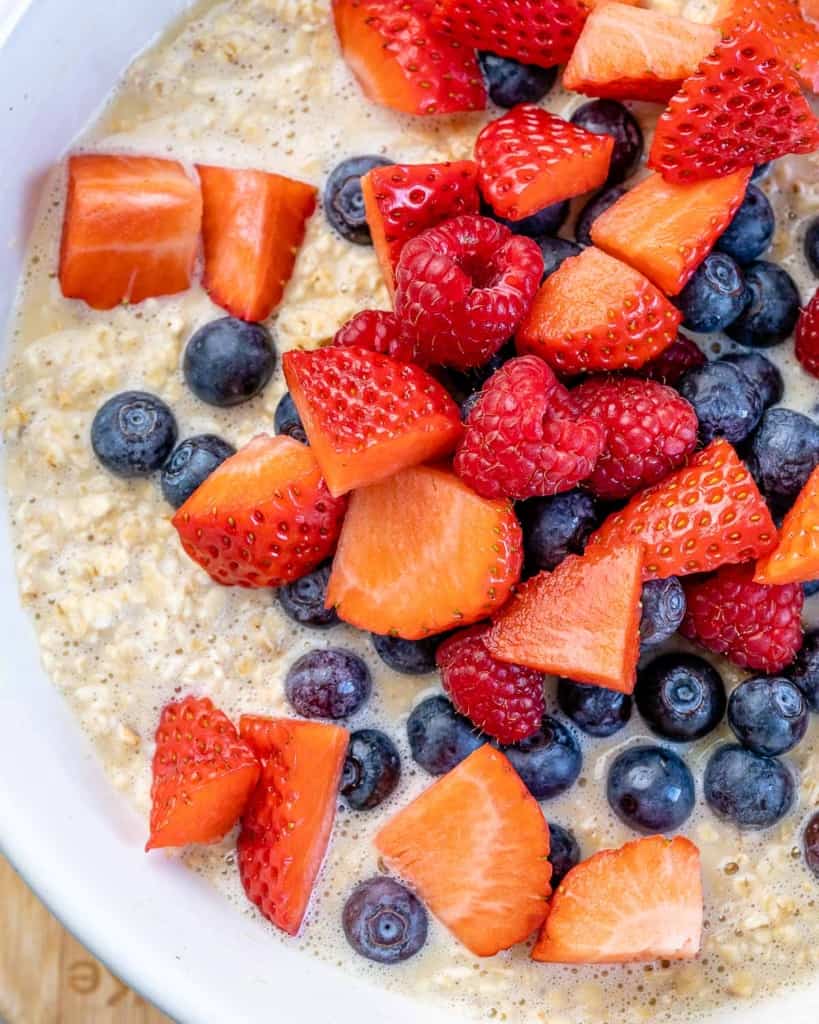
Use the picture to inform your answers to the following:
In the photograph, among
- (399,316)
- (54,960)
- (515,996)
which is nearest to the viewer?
(399,316)

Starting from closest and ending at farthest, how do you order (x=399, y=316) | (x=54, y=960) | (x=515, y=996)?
(x=399, y=316), (x=515, y=996), (x=54, y=960)

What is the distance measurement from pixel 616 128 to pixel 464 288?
0.37 metres

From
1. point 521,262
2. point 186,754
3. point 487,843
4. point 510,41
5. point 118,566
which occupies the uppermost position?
point 510,41

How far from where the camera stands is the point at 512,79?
1.72 metres

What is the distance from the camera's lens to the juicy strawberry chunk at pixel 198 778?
1521mm

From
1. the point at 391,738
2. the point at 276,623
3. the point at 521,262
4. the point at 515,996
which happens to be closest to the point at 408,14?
the point at 521,262

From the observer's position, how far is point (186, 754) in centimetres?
156

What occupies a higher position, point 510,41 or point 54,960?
point 510,41

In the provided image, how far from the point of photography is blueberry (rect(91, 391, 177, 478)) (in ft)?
5.37

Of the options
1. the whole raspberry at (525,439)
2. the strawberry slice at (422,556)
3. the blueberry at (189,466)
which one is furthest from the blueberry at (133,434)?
the whole raspberry at (525,439)

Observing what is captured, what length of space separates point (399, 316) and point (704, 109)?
0.44 meters

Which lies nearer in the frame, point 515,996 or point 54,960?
point 515,996

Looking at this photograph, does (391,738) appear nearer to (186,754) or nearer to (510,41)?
(186,754)

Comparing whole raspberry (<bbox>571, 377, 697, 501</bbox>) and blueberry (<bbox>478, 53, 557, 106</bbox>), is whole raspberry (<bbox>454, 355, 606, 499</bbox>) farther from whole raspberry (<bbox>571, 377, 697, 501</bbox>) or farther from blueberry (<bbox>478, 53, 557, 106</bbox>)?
blueberry (<bbox>478, 53, 557, 106</bbox>)
